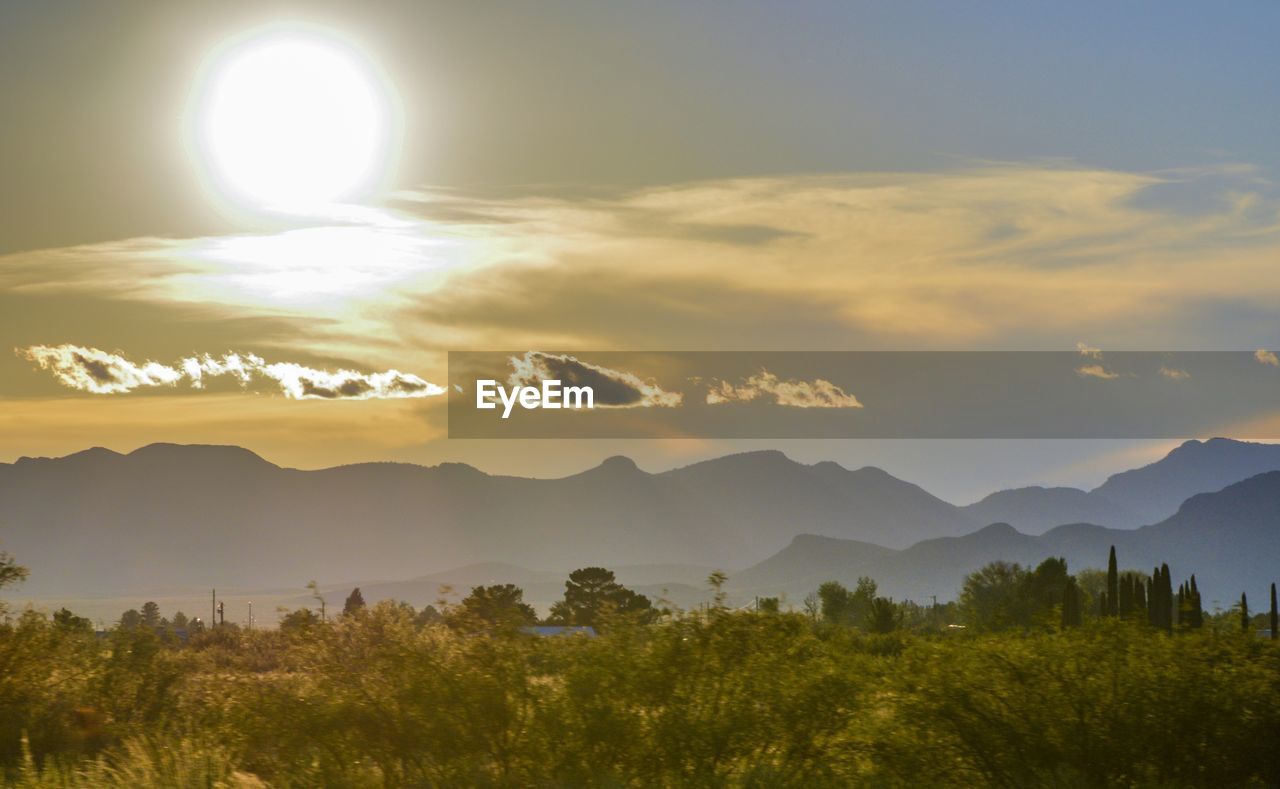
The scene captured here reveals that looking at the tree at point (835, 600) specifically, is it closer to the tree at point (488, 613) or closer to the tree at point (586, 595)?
the tree at point (586, 595)

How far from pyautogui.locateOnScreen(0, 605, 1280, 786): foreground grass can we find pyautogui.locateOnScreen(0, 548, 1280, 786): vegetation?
0.03 m

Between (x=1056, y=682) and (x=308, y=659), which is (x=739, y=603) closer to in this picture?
(x=1056, y=682)

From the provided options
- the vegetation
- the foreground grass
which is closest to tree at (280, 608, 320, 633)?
the vegetation

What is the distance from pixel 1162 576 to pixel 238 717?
160ft

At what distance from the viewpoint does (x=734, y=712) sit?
66.7 feet

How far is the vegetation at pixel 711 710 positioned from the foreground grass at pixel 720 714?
29 millimetres

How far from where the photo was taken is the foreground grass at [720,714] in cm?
2011

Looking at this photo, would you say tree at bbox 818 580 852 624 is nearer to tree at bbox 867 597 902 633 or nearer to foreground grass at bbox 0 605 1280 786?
tree at bbox 867 597 902 633

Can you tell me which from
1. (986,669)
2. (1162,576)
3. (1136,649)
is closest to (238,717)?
(986,669)

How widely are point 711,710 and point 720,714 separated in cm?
14

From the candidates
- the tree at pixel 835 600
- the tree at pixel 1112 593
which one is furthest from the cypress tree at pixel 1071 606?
the tree at pixel 835 600

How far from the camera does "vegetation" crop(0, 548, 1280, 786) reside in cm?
2012

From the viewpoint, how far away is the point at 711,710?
2033 cm

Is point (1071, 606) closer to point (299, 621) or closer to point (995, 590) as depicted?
point (299, 621)
